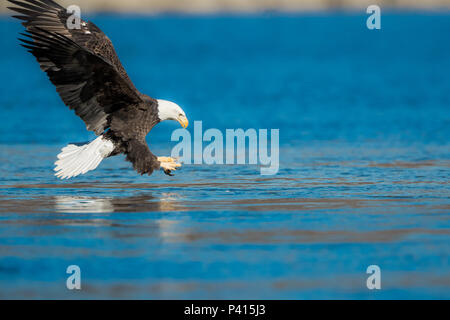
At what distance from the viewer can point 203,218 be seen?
7.74 meters

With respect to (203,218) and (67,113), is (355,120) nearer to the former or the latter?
(67,113)

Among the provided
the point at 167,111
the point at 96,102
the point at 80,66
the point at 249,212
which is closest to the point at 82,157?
the point at 96,102

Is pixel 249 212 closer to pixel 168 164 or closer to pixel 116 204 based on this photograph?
pixel 116 204

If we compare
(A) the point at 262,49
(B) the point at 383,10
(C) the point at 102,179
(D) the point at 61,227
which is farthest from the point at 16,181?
(B) the point at 383,10

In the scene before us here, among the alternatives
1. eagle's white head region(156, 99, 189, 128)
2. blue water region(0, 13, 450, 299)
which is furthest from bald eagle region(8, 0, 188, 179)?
blue water region(0, 13, 450, 299)

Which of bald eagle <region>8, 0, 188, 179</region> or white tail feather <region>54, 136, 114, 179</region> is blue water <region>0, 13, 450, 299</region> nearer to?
white tail feather <region>54, 136, 114, 179</region>

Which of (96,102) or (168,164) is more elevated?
(96,102)

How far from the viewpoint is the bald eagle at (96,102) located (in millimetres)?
8492

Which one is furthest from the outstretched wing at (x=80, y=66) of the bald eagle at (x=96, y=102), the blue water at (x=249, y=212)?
the blue water at (x=249, y=212)

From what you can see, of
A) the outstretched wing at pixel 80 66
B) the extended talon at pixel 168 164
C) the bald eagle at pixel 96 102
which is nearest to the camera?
the outstretched wing at pixel 80 66

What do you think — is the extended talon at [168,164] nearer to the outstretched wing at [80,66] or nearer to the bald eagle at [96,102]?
the bald eagle at [96,102]

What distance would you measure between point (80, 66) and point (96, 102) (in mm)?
624

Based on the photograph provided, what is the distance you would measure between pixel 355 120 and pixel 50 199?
8.40 m

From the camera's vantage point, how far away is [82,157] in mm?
9008
